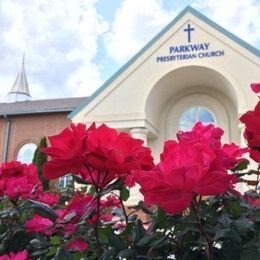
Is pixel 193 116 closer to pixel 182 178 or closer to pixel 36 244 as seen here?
pixel 36 244

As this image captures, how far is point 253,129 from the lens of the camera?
4.08 feet

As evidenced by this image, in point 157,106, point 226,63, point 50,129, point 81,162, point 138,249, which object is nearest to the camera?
point 81,162

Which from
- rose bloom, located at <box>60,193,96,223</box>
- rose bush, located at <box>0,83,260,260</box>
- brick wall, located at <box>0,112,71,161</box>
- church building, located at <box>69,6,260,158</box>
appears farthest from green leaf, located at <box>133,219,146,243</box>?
brick wall, located at <box>0,112,71,161</box>

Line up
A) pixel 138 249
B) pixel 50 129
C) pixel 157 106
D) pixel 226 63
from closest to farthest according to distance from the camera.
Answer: pixel 138 249, pixel 226 63, pixel 157 106, pixel 50 129

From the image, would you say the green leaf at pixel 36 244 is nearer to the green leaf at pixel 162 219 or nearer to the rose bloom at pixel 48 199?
the rose bloom at pixel 48 199

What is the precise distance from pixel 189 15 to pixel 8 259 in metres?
13.4

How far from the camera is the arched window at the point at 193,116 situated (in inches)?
617

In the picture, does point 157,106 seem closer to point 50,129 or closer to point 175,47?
point 175,47

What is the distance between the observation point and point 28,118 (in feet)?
73.0

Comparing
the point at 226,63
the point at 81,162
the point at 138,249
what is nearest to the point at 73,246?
the point at 138,249

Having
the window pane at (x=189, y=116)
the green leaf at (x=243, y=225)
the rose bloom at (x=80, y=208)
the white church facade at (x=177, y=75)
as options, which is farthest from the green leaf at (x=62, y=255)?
the window pane at (x=189, y=116)

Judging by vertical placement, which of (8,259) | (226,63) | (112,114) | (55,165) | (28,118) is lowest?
(8,259)

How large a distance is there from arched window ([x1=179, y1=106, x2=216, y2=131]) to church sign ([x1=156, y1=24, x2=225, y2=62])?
2.68 meters

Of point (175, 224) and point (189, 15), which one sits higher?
point (189, 15)
